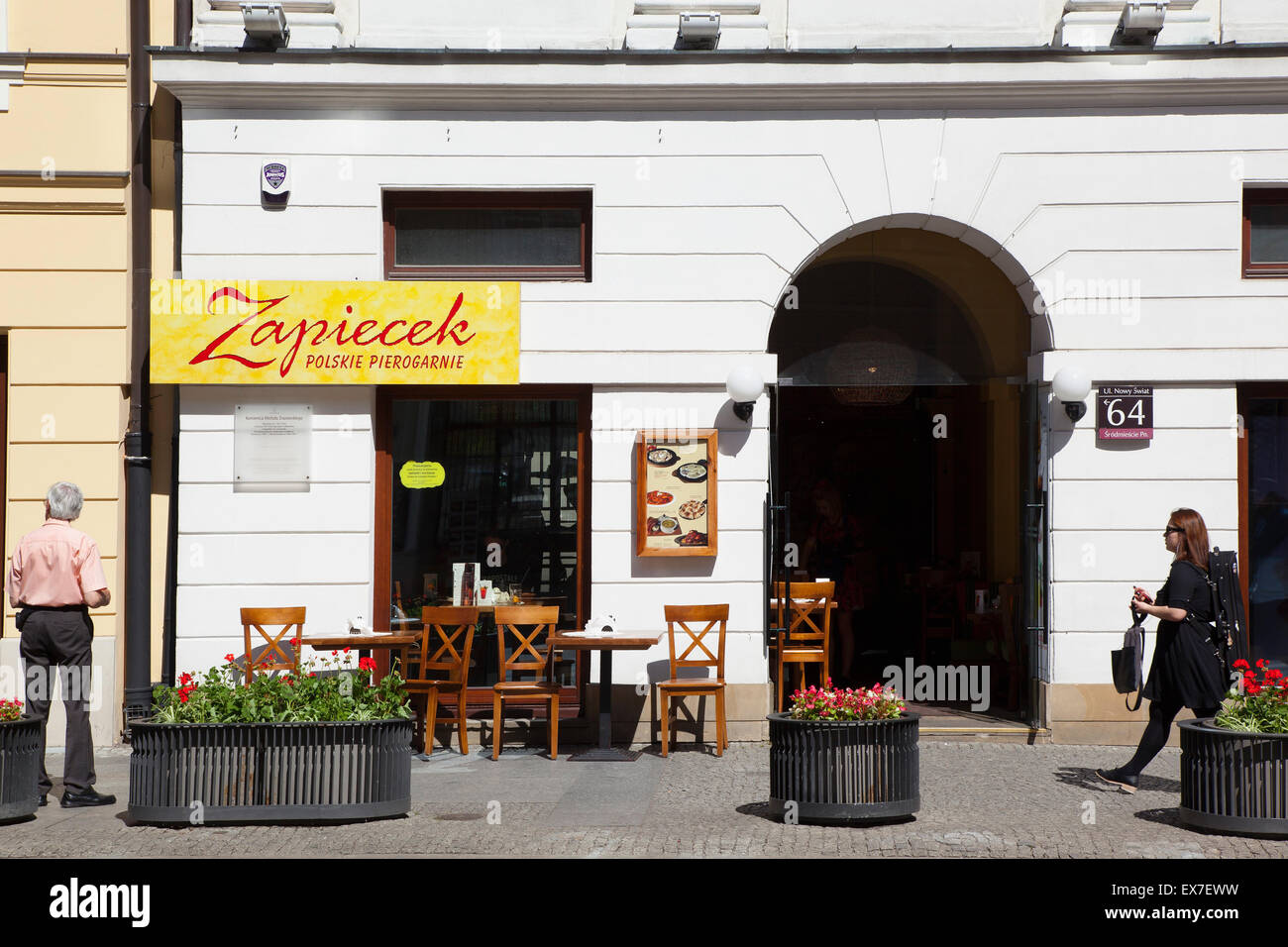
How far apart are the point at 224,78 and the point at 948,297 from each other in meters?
6.26

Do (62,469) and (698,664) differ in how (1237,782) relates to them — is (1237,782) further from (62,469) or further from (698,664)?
(62,469)

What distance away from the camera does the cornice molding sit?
36.1 ft

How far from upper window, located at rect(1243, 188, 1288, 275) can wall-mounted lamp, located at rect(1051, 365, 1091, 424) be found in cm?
174

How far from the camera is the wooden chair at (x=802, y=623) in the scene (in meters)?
11.4

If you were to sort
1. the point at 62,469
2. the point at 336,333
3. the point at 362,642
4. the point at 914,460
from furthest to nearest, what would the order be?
the point at 914,460 → the point at 62,469 → the point at 336,333 → the point at 362,642

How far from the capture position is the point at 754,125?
11297mm

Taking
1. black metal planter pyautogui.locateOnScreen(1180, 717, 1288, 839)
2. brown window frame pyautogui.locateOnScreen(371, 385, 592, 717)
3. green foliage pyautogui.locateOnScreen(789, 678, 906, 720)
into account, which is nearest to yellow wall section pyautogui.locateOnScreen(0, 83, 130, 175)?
brown window frame pyautogui.locateOnScreen(371, 385, 592, 717)

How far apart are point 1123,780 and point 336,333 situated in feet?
22.5

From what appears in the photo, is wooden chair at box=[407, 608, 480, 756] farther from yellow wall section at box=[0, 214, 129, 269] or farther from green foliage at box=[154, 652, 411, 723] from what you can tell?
yellow wall section at box=[0, 214, 129, 269]

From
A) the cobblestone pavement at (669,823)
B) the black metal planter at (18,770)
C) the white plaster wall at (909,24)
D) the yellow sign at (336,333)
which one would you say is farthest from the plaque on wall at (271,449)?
the white plaster wall at (909,24)

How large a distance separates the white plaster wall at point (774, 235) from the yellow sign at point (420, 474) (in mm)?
643

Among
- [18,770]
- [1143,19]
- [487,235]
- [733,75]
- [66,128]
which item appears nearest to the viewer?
[18,770]

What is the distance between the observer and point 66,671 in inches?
342

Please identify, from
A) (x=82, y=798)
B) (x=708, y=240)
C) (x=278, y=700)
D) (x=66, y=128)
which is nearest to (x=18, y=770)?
(x=82, y=798)
